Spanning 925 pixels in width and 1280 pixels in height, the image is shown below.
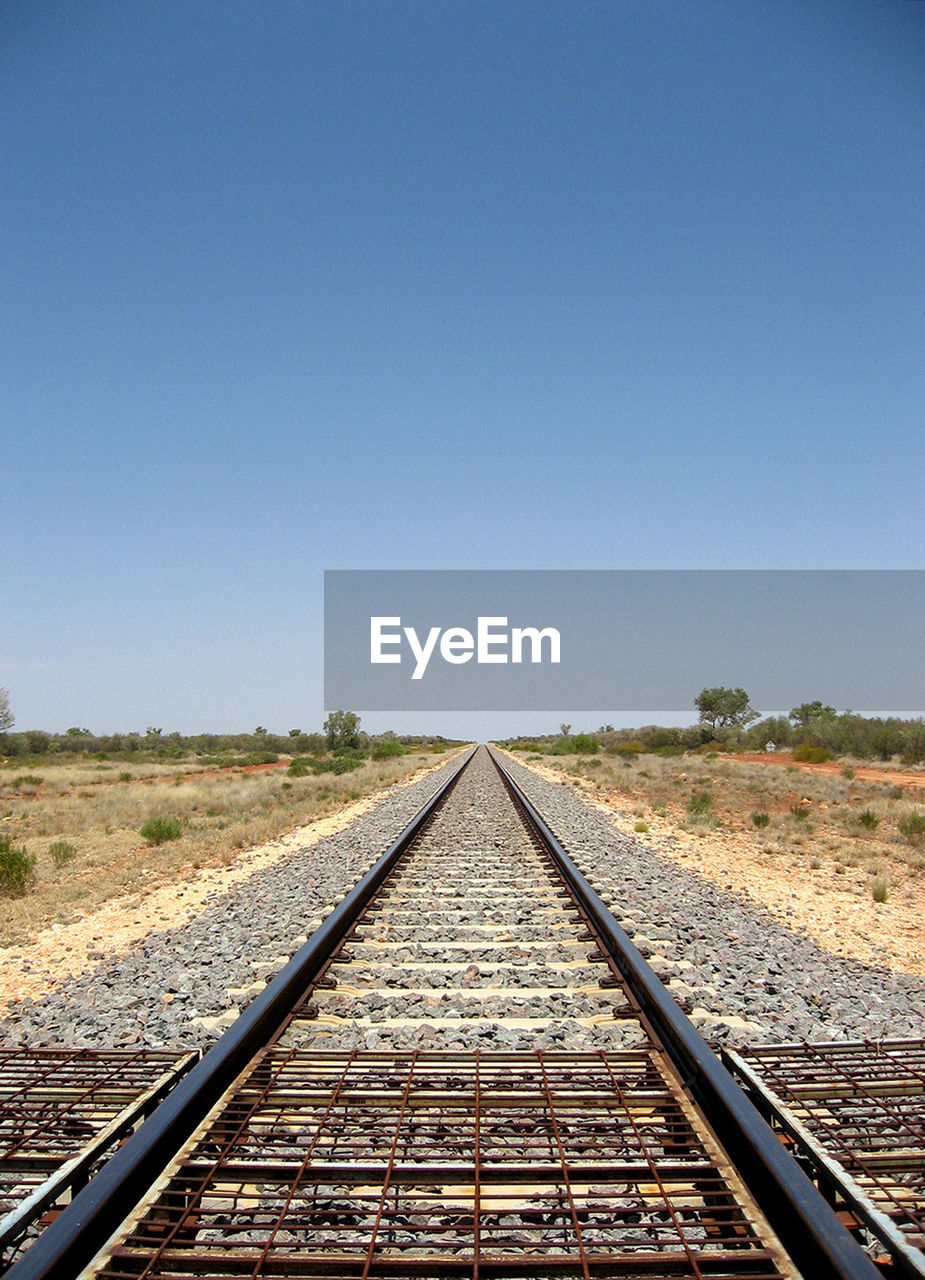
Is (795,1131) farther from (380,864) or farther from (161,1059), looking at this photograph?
(380,864)

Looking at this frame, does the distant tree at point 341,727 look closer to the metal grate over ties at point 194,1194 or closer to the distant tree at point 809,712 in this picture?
the distant tree at point 809,712

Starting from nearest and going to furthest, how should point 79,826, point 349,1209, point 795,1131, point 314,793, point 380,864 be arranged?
point 349,1209 → point 795,1131 → point 380,864 → point 79,826 → point 314,793

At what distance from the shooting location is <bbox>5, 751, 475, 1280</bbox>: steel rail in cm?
200

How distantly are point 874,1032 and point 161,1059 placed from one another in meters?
3.91

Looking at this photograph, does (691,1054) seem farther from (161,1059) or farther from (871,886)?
(871,886)

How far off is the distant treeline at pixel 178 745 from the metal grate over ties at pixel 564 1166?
53761 millimetres

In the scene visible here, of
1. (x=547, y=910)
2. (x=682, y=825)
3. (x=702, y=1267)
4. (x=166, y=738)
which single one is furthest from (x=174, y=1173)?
(x=166, y=738)

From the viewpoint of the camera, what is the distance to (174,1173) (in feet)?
8.34

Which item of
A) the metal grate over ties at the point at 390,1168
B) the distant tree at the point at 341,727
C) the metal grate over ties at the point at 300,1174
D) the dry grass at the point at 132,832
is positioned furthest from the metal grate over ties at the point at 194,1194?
the distant tree at the point at 341,727

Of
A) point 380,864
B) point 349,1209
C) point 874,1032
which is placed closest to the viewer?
point 349,1209

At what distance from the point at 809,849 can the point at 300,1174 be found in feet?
43.4

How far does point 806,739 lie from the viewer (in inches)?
2613

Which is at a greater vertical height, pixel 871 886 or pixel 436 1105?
pixel 436 1105

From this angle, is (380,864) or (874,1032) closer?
(874,1032)
